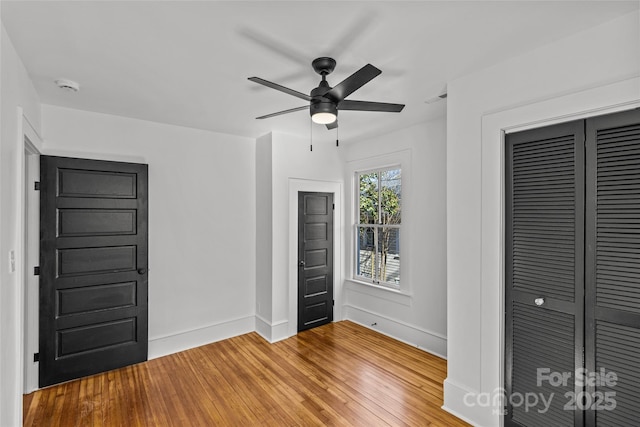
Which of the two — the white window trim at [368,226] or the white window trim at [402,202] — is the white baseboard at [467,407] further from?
the white window trim at [368,226]

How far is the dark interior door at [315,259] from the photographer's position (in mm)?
4301

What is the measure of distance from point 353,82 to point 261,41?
2.16ft

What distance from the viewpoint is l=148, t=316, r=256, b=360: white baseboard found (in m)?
3.58

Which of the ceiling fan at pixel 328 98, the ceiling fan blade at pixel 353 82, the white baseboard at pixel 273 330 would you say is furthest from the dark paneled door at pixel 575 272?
the white baseboard at pixel 273 330

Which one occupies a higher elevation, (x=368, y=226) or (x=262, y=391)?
(x=368, y=226)

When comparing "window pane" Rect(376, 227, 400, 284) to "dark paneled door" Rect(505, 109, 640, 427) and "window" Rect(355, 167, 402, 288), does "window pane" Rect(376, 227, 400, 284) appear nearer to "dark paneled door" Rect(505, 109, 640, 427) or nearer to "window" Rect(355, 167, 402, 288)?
"window" Rect(355, 167, 402, 288)

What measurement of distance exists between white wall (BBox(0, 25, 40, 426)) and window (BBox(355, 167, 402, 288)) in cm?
371

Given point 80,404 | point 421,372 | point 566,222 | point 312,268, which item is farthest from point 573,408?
point 80,404

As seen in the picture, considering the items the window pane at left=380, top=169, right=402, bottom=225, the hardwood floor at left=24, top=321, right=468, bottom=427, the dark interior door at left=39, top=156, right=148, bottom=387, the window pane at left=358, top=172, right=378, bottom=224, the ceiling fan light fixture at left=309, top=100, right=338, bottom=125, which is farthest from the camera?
the window pane at left=358, top=172, right=378, bottom=224

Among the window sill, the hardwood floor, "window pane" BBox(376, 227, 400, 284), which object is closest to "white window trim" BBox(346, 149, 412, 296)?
the window sill

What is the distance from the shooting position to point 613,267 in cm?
180

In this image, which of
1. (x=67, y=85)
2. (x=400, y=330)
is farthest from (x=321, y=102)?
(x=400, y=330)

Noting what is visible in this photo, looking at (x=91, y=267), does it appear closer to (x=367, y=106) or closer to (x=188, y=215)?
(x=188, y=215)

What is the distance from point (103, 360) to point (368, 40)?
387 cm
